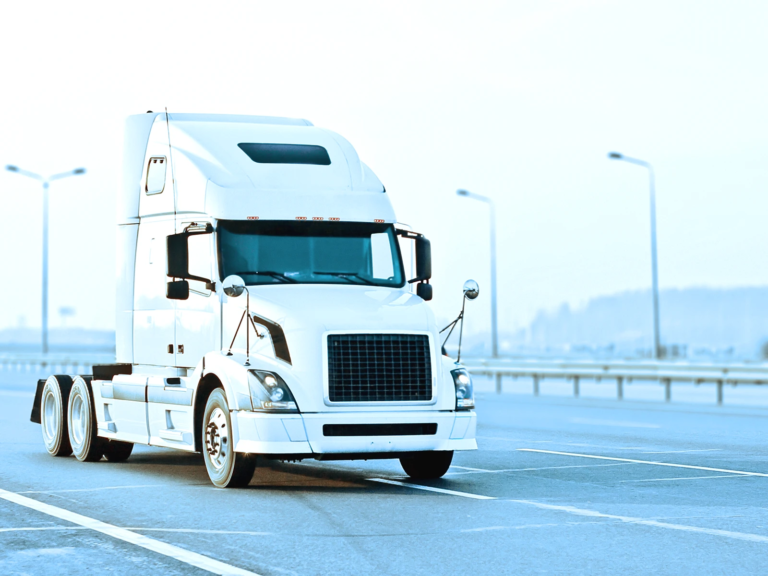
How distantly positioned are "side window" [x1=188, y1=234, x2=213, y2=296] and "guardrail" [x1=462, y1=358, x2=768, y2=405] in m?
18.4

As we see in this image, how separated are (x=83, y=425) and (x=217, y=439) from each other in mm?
3470

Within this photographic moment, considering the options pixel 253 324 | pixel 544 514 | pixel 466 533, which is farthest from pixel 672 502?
pixel 253 324

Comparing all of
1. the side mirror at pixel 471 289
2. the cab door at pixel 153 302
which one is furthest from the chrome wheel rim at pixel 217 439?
the side mirror at pixel 471 289

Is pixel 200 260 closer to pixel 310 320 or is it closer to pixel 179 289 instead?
pixel 179 289

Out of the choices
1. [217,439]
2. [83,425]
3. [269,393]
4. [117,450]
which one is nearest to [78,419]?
[83,425]

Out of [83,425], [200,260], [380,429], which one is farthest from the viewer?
[83,425]

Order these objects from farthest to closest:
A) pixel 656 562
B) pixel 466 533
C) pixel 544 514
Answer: pixel 544 514
pixel 466 533
pixel 656 562

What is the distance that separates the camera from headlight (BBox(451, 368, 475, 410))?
38.9 ft

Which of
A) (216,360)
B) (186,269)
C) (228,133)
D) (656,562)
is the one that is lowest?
(656,562)

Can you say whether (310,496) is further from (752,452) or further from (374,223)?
(752,452)

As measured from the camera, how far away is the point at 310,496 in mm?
11188

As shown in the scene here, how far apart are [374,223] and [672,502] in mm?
4107

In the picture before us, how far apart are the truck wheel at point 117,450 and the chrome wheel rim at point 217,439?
2.81 meters

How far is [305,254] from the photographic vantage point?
1244 centimetres
